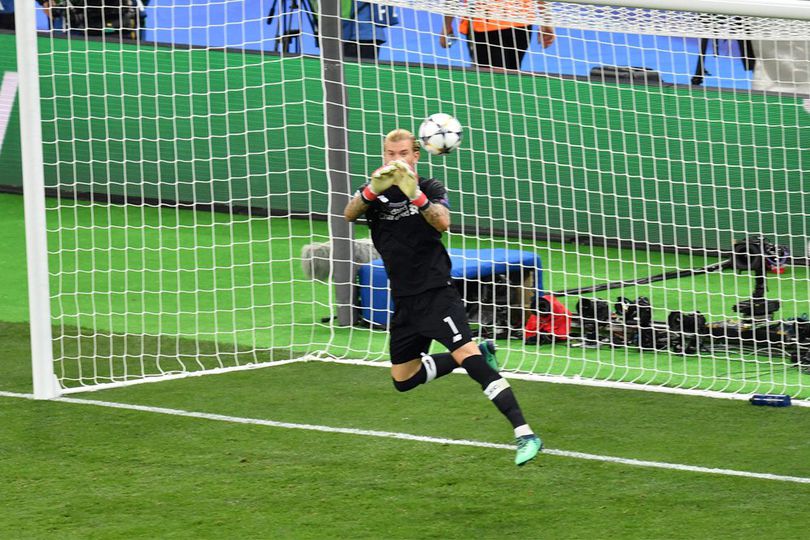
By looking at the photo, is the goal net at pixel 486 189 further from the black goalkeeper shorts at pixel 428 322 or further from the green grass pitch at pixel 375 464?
the black goalkeeper shorts at pixel 428 322

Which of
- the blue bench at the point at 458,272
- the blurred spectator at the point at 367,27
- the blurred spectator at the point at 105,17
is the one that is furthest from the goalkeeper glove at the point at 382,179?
the blurred spectator at the point at 105,17

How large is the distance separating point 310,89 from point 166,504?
29.4ft

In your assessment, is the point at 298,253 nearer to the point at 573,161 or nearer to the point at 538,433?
the point at 573,161

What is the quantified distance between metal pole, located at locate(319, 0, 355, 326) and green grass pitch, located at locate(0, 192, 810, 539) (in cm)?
140

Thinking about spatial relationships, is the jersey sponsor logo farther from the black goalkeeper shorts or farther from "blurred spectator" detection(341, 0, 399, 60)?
"blurred spectator" detection(341, 0, 399, 60)

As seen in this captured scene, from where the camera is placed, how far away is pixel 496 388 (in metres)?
6.82

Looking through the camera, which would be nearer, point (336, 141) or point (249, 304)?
point (336, 141)

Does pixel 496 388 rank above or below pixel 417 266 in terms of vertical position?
below

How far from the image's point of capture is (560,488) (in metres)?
6.65

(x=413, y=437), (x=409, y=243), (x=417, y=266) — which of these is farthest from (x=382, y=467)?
(x=409, y=243)

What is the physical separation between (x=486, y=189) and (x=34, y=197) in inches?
244

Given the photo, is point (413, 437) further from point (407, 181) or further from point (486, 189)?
point (486, 189)

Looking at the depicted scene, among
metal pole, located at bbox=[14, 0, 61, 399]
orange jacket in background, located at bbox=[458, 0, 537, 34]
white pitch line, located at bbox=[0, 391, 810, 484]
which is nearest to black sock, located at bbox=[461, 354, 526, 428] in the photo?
white pitch line, located at bbox=[0, 391, 810, 484]

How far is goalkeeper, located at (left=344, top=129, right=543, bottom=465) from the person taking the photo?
22.6ft
